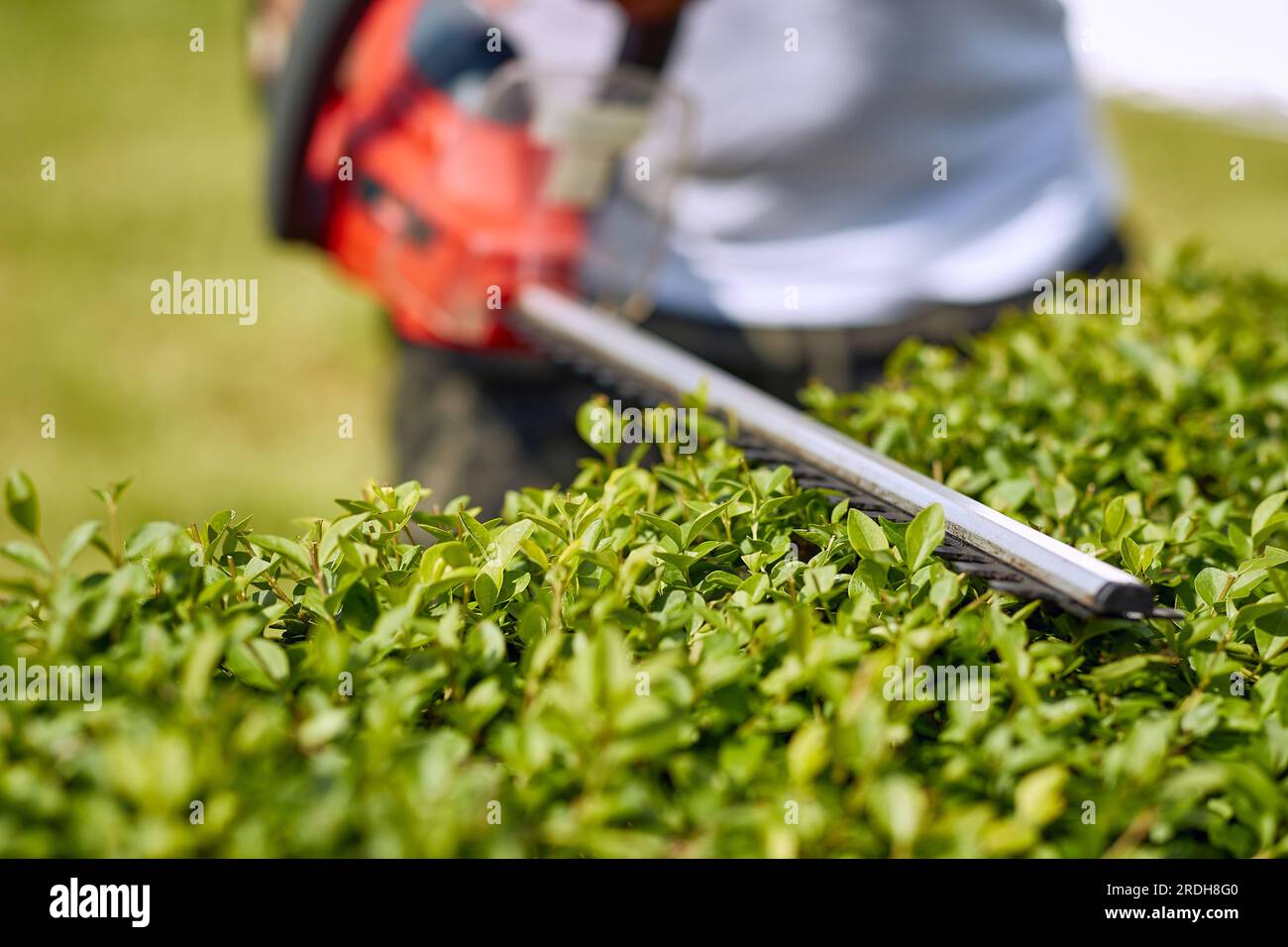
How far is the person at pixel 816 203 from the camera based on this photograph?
308 cm

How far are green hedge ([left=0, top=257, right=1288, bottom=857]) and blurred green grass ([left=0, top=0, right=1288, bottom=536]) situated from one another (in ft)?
8.29

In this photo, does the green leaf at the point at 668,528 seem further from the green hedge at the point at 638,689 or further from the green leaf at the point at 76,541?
the green leaf at the point at 76,541

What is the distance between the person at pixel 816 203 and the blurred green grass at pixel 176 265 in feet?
2.40

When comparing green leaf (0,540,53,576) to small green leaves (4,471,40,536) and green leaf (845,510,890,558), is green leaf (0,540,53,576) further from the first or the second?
green leaf (845,510,890,558)

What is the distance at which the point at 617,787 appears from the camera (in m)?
0.83

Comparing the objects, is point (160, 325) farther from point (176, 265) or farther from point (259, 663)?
point (259, 663)

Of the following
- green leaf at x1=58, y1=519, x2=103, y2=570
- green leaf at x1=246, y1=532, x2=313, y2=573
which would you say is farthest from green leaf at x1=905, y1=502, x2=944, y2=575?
green leaf at x1=58, y1=519, x2=103, y2=570

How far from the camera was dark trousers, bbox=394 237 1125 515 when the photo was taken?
307 centimetres

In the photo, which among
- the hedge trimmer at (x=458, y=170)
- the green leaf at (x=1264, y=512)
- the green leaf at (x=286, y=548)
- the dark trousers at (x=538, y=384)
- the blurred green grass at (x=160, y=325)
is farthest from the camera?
the blurred green grass at (x=160, y=325)

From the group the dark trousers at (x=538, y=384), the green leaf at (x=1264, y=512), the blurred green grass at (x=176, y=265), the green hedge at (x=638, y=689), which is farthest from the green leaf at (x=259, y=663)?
the blurred green grass at (x=176, y=265)

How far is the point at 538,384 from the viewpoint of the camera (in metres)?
3.06

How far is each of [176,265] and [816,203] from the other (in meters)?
4.37
